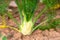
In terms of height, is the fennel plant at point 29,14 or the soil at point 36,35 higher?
the fennel plant at point 29,14

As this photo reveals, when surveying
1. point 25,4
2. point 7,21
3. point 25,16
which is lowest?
point 7,21

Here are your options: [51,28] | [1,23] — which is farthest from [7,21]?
[51,28]

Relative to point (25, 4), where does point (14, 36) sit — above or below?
below

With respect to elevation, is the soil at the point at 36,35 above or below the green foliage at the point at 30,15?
below

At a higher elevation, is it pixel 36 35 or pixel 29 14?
pixel 29 14

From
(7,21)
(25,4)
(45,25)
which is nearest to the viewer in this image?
(25,4)

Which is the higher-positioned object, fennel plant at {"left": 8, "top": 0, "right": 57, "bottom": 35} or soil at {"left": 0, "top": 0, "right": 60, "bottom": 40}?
fennel plant at {"left": 8, "top": 0, "right": 57, "bottom": 35}

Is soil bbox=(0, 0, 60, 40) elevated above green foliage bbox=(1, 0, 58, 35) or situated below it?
below

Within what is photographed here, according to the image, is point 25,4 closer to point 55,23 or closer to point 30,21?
point 30,21

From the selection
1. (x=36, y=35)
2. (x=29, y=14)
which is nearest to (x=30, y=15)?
(x=29, y=14)

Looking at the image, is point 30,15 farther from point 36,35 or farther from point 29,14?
point 36,35

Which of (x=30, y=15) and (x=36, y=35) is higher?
(x=30, y=15)
